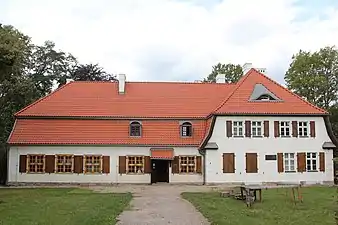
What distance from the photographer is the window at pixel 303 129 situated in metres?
37.9

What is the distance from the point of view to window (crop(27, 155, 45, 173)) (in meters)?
37.4

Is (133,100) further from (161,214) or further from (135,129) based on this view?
(161,214)

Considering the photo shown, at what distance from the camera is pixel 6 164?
38.0 meters

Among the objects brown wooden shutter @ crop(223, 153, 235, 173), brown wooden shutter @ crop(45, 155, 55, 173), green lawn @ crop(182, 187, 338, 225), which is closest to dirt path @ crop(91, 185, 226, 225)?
green lawn @ crop(182, 187, 338, 225)

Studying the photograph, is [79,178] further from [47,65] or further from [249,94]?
[47,65]

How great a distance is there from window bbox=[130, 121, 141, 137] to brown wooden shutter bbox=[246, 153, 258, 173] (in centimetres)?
856

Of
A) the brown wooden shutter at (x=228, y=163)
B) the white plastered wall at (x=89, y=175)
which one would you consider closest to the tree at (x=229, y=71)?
the brown wooden shutter at (x=228, y=163)

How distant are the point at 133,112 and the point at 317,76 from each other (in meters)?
24.1

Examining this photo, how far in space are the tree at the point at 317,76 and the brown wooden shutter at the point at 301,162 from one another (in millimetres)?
18451

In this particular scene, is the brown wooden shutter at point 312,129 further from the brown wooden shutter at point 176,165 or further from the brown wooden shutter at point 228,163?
the brown wooden shutter at point 176,165

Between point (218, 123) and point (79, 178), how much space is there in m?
11.3

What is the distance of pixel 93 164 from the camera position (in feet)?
124

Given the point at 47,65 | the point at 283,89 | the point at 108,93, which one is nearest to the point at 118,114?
the point at 108,93

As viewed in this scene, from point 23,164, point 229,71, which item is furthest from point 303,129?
point 229,71
